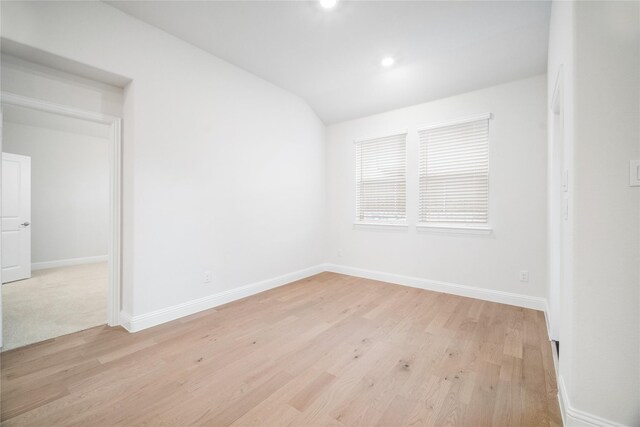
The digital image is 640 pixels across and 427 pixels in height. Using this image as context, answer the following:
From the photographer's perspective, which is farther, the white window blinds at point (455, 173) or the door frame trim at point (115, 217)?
the white window blinds at point (455, 173)

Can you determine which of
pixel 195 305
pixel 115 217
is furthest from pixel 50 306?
pixel 195 305

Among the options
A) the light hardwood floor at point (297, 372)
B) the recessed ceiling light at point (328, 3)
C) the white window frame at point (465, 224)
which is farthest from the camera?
the white window frame at point (465, 224)

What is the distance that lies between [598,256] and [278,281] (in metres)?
3.44

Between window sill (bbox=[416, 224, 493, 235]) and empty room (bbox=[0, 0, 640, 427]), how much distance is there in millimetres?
29

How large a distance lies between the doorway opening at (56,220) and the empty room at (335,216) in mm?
42

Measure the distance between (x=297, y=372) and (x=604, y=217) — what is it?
6.57 feet

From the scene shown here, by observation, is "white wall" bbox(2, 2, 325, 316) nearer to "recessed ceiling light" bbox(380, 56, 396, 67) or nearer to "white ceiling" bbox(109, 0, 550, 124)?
"white ceiling" bbox(109, 0, 550, 124)

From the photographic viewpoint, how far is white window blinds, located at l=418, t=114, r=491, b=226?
344cm

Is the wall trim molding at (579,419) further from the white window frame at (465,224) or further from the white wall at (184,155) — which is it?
the white wall at (184,155)

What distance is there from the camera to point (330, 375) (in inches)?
74.5

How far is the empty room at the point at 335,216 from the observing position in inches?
52.2

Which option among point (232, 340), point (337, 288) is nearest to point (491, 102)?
point (337, 288)

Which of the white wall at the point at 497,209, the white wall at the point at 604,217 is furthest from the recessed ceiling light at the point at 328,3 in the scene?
the white wall at the point at 497,209

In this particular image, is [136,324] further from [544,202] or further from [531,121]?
[531,121]
